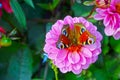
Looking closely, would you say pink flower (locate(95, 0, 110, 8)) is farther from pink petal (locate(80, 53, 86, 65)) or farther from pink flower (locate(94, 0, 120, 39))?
pink petal (locate(80, 53, 86, 65))

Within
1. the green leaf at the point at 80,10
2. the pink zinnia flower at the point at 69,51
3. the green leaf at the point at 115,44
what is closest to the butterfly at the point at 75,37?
the pink zinnia flower at the point at 69,51

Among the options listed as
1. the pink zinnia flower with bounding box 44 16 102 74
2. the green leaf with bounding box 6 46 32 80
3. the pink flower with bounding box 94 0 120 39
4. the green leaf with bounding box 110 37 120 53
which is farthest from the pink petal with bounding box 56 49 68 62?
the green leaf with bounding box 110 37 120 53

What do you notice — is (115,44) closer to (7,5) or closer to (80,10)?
(80,10)

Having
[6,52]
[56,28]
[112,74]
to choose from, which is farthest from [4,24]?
[112,74]

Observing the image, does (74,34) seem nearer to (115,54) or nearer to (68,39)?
(68,39)

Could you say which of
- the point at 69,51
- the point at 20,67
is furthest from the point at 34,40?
the point at 69,51
